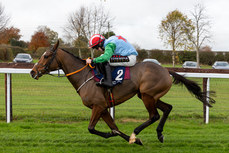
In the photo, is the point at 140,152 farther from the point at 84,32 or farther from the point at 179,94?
the point at 84,32

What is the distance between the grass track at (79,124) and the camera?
5.23 m

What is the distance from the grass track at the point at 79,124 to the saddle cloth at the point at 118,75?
131 cm

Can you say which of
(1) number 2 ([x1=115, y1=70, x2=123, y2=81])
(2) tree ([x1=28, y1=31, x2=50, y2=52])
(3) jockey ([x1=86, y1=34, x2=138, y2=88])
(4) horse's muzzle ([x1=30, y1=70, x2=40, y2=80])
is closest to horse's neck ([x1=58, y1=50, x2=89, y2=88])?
(3) jockey ([x1=86, y1=34, x2=138, y2=88])

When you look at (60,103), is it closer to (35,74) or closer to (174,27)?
(35,74)

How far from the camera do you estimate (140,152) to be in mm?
4898

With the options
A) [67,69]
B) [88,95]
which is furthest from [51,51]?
[88,95]

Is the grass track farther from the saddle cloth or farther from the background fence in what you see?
the saddle cloth

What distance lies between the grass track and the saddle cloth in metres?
1.31

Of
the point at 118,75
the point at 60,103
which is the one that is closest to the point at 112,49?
the point at 118,75

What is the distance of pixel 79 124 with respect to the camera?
23.2 feet

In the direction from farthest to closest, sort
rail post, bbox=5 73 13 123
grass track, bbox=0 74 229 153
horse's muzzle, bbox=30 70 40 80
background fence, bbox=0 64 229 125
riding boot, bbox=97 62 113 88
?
background fence, bbox=0 64 229 125, rail post, bbox=5 73 13 123, grass track, bbox=0 74 229 153, horse's muzzle, bbox=30 70 40 80, riding boot, bbox=97 62 113 88

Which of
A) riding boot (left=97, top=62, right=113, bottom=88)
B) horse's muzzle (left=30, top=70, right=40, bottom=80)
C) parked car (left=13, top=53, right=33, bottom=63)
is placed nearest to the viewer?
riding boot (left=97, top=62, right=113, bottom=88)

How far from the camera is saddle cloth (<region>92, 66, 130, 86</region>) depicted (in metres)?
4.87

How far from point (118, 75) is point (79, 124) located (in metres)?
2.71
